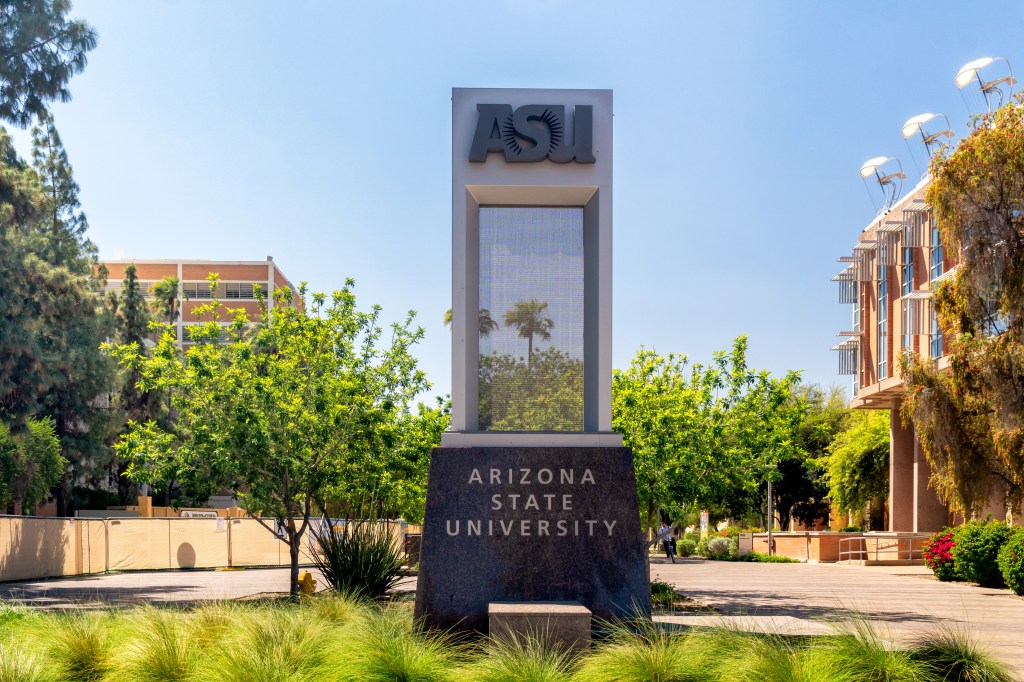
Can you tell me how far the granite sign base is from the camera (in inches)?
481

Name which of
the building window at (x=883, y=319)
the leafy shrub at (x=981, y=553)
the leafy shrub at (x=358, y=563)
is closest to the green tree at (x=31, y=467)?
the leafy shrub at (x=358, y=563)

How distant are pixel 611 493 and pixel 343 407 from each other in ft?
31.0

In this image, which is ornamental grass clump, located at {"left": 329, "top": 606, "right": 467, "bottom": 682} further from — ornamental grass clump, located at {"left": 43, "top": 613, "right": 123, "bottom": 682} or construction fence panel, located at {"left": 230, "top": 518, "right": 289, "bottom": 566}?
construction fence panel, located at {"left": 230, "top": 518, "right": 289, "bottom": 566}

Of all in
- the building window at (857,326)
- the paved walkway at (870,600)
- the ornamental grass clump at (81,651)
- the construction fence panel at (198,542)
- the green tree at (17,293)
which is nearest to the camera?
the ornamental grass clump at (81,651)

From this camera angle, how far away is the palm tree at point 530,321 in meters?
13.5

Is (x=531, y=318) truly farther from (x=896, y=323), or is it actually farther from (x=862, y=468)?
(x=862, y=468)

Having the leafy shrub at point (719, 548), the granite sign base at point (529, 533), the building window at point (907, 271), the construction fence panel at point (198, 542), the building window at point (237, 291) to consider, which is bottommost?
the leafy shrub at point (719, 548)

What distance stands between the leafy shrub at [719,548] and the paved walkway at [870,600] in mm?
14350

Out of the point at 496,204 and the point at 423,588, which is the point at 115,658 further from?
the point at 496,204

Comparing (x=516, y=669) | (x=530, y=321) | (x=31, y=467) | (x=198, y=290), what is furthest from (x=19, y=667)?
(x=198, y=290)

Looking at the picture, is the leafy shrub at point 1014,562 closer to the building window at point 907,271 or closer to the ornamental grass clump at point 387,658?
the building window at point 907,271

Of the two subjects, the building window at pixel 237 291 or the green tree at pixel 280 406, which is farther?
the building window at pixel 237 291

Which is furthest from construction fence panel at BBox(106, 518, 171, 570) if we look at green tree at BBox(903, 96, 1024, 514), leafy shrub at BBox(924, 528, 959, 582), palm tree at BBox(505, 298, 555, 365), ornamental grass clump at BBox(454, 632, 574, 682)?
ornamental grass clump at BBox(454, 632, 574, 682)

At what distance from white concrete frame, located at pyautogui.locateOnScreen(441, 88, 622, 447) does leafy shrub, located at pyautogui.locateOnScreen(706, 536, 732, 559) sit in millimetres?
44194
